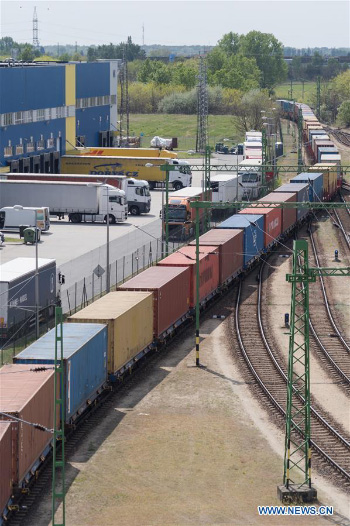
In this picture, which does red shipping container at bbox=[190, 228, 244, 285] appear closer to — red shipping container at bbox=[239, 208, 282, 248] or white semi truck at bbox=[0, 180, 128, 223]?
red shipping container at bbox=[239, 208, 282, 248]

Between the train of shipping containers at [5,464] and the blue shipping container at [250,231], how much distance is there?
→ 39.0 m

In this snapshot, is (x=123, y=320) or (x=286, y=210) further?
(x=286, y=210)

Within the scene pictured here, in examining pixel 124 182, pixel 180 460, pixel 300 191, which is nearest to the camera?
pixel 180 460

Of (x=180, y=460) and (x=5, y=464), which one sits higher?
(x=5, y=464)

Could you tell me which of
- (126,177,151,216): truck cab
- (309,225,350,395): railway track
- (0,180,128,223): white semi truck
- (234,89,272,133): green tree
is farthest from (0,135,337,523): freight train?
(234,89,272,133): green tree

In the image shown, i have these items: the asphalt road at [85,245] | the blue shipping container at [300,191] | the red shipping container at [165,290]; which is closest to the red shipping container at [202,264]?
the red shipping container at [165,290]

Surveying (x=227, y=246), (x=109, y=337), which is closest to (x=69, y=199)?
(x=227, y=246)

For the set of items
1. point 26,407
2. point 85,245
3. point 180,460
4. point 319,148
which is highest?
point 319,148

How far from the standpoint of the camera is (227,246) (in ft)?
207

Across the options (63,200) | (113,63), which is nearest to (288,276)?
(63,200)

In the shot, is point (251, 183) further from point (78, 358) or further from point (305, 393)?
point (305, 393)

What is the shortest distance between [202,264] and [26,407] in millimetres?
26301

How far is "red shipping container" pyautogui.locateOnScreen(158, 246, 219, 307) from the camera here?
55.9m

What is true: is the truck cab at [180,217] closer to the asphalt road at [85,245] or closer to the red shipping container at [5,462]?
the asphalt road at [85,245]
